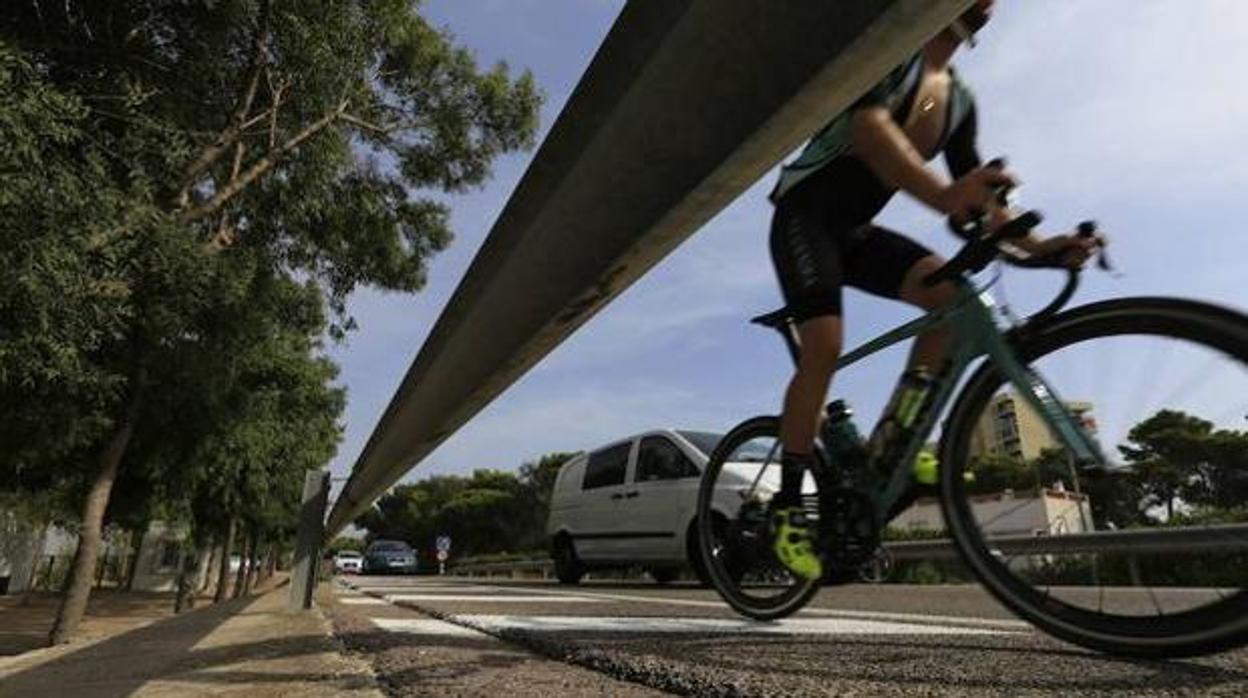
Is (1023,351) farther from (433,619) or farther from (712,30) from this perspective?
(433,619)

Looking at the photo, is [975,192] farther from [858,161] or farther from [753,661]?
[753,661]

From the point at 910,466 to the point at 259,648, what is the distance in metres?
1.82

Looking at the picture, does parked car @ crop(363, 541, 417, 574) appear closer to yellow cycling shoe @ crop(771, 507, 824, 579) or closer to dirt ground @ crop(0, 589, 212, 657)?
dirt ground @ crop(0, 589, 212, 657)

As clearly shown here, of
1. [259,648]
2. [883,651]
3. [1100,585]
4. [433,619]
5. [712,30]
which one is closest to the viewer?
[712,30]

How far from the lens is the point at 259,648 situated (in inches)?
103

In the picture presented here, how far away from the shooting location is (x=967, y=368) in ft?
8.05

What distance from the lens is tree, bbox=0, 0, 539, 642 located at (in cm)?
847

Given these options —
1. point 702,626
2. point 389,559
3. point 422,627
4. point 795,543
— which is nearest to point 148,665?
point 422,627

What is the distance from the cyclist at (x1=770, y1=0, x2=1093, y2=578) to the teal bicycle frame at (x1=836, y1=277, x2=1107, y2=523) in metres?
0.10

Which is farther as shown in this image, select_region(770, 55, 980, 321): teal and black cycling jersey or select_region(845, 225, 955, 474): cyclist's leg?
select_region(770, 55, 980, 321): teal and black cycling jersey

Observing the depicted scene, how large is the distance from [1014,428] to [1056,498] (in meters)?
0.27

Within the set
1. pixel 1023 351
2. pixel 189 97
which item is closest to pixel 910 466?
pixel 1023 351

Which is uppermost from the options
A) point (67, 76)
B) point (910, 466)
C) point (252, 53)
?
point (252, 53)

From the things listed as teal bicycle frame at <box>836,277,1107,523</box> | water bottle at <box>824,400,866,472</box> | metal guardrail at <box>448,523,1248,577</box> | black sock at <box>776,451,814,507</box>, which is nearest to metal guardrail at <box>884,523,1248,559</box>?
metal guardrail at <box>448,523,1248,577</box>
